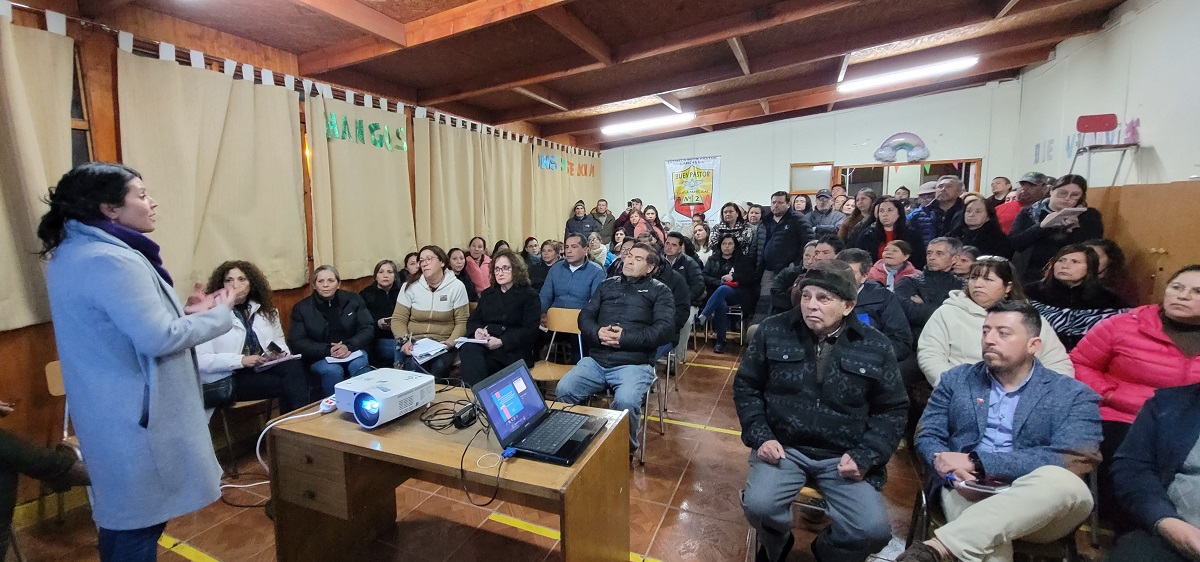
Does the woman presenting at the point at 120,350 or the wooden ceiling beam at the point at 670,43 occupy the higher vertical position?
the wooden ceiling beam at the point at 670,43

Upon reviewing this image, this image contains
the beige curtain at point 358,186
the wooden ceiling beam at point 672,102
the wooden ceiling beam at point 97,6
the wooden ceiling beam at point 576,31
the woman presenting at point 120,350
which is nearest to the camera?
the woman presenting at point 120,350

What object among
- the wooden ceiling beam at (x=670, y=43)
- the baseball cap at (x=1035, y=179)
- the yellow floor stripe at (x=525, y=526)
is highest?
the wooden ceiling beam at (x=670, y=43)

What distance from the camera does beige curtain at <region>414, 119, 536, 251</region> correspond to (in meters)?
4.49

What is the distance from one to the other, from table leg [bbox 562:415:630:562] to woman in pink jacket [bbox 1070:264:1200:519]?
6.24 feet

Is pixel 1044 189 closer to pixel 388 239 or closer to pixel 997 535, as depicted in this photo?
pixel 997 535

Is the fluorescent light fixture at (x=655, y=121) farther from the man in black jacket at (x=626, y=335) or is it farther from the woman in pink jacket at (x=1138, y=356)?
the woman in pink jacket at (x=1138, y=356)

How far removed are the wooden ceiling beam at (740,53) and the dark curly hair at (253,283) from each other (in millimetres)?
3424

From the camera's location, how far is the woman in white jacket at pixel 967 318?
2.21 meters

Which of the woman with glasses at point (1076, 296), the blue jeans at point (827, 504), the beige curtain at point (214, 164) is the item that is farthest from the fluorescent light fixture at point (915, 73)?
the beige curtain at point (214, 164)

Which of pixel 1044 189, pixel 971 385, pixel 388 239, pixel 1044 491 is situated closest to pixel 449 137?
pixel 388 239

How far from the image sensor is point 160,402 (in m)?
1.34

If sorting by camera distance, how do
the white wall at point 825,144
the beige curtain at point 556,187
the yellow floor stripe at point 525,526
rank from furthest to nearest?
the beige curtain at point 556,187, the white wall at point 825,144, the yellow floor stripe at point 525,526

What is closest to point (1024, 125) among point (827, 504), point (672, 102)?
point (672, 102)

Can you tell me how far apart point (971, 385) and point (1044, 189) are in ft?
10.3
